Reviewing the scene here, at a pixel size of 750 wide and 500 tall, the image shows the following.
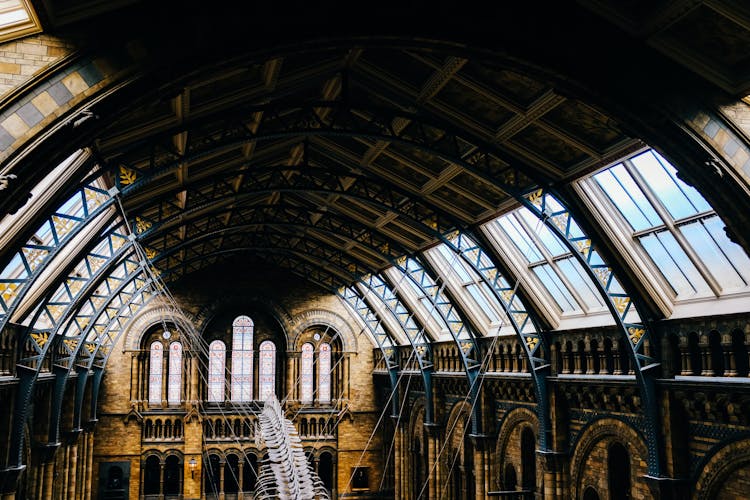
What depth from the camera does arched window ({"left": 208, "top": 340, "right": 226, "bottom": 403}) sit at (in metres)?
37.0

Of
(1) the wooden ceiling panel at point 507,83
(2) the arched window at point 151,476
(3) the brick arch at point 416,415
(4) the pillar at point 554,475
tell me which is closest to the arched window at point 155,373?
(2) the arched window at point 151,476

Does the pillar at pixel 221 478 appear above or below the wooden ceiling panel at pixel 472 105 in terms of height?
below

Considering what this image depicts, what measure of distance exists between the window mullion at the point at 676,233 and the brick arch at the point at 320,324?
25.5m

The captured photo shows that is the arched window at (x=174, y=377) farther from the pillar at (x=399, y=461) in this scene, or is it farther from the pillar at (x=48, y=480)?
the pillar at (x=48, y=480)

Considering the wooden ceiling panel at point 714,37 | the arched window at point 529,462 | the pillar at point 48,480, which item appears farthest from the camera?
the arched window at point 529,462

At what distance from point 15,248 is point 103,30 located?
18.7 ft

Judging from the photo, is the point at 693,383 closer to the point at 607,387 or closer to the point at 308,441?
the point at 607,387

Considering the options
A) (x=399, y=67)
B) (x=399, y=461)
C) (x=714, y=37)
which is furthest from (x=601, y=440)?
(x=399, y=461)

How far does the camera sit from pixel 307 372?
126ft

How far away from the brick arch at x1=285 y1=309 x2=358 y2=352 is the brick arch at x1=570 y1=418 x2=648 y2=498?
65.8 feet

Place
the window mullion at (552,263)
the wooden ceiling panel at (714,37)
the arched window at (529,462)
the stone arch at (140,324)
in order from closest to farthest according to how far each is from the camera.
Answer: the wooden ceiling panel at (714,37), the window mullion at (552,263), the arched window at (529,462), the stone arch at (140,324)

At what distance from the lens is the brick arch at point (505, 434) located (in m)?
22.7

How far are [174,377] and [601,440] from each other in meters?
23.7

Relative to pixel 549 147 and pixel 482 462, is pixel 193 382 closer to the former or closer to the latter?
pixel 482 462
